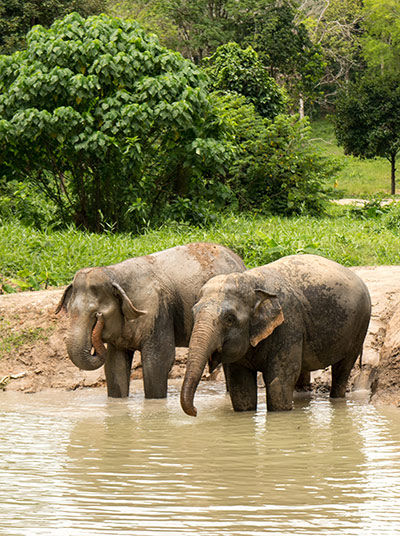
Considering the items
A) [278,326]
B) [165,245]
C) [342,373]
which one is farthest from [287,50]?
[278,326]

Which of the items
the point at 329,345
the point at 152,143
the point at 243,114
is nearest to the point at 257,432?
the point at 329,345

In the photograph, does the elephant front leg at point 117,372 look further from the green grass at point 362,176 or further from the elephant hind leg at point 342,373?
the green grass at point 362,176

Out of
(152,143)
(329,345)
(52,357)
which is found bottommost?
(52,357)

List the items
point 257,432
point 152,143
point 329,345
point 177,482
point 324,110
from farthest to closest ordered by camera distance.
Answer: point 324,110 < point 152,143 < point 329,345 < point 257,432 < point 177,482

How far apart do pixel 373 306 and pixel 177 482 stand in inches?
209

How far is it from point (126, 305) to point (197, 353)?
186 cm

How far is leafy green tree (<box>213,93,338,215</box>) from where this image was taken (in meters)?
19.7

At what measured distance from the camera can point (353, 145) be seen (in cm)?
3794

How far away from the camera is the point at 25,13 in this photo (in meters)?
25.0

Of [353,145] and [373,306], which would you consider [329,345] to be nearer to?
[373,306]

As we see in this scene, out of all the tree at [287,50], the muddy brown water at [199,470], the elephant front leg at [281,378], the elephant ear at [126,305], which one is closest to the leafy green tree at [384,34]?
the tree at [287,50]

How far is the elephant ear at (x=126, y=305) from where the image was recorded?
848 cm

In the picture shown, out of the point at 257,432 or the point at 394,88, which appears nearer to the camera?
the point at 257,432

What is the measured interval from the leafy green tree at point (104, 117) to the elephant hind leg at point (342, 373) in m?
7.01
